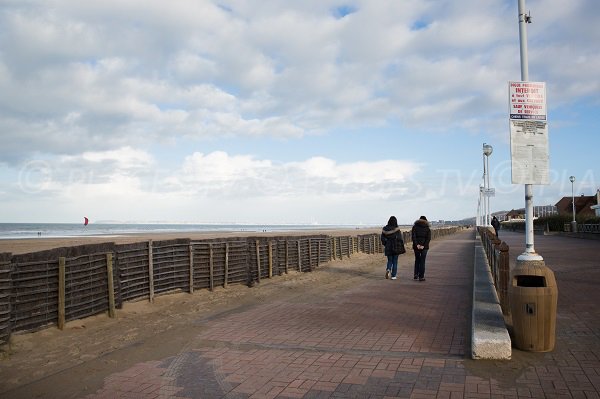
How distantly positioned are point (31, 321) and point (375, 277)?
9.46 metres

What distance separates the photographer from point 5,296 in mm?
6371

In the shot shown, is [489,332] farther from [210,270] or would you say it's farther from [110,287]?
[210,270]

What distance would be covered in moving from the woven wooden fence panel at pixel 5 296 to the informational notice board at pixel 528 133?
260 inches

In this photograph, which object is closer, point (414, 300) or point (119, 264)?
point (119, 264)

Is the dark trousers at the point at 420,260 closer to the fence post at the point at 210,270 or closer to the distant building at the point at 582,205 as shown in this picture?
the fence post at the point at 210,270

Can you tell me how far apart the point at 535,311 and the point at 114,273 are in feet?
21.2

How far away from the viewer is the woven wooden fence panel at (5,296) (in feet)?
20.6

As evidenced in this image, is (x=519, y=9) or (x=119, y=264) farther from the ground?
(x=519, y=9)

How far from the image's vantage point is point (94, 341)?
6.82 metres

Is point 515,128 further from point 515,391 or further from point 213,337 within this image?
point 213,337

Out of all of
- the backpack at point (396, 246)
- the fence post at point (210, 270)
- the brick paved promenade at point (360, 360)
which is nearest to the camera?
the brick paved promenade at point (360, 360)

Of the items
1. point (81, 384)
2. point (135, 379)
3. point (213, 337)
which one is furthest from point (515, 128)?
point (81, 384)

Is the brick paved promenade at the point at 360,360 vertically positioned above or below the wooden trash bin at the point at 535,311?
below

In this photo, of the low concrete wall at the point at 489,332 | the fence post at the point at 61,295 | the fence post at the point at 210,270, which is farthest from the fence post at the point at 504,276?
the fence post at the point at 61,295
